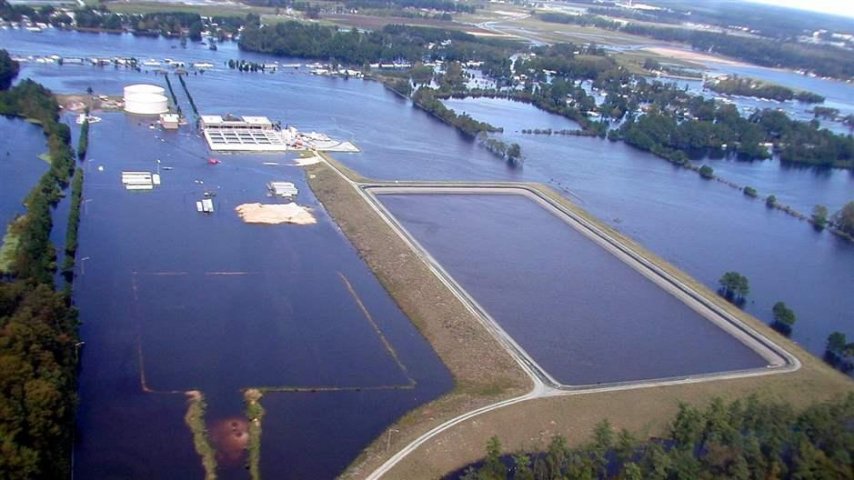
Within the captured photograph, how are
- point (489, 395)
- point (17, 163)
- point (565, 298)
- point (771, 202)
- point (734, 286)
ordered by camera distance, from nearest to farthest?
point (489, 395) < point (565, 298) < point (734, 286) < point (17, 163) < point (771, 202)

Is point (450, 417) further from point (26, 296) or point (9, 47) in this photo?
point (9, 47)

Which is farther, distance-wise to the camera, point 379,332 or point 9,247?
point 9,247

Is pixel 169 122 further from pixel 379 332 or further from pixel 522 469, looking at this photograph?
pixel 522 469

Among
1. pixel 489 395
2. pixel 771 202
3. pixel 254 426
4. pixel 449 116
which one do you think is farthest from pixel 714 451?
pixel 449 116

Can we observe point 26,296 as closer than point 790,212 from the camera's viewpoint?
Yes

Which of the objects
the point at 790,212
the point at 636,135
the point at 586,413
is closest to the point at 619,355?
the point at 586,413
